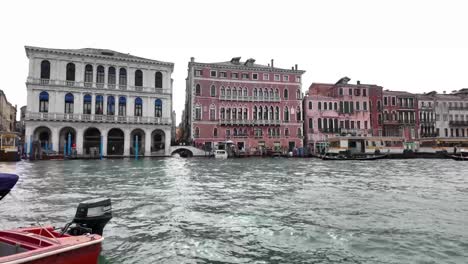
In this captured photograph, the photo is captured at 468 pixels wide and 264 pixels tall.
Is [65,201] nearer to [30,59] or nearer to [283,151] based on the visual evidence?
[30,59]

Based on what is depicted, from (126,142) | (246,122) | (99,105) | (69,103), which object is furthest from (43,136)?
(246,122)

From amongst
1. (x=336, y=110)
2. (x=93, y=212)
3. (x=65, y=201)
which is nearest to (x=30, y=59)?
(x=65, y=201)

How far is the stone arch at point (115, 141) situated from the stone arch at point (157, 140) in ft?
11.9

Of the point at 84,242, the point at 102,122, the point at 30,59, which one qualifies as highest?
the point at 30,59

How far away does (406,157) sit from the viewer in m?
37.4

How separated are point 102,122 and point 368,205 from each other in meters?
32.8

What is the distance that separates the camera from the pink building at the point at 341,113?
151 feet

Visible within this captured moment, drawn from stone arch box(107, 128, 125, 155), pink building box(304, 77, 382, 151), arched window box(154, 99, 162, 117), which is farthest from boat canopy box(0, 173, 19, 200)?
pink building box(304, 77, 382, 151)

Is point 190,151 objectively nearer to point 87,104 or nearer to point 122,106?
point 122,106

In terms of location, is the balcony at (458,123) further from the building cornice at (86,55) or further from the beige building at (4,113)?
the beige building at (4,113)

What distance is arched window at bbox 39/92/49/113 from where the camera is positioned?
3328cm

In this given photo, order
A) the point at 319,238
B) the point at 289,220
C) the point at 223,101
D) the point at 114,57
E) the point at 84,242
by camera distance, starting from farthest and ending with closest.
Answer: the point at 223,101
the point at 114,57
the point at 289,220
the point at 319,238
the point at 84,242

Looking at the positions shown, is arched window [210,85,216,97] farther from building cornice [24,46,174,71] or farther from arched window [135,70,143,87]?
arched window [135,70,143,87]

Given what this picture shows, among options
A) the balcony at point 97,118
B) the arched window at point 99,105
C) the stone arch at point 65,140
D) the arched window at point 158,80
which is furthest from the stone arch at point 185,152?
the stone arch at point 65,140
